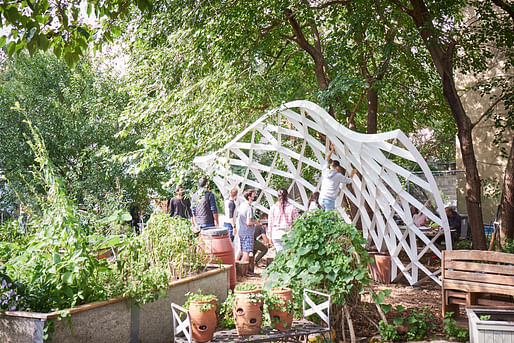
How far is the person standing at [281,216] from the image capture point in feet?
25.6

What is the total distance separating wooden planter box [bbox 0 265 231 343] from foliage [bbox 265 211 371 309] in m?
1.06

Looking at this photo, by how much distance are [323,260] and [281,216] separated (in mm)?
2773

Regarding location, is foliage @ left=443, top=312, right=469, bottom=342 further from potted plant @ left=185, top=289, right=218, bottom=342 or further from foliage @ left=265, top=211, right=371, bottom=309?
potted plant @ left=185, top=289, right=218, bottom=342

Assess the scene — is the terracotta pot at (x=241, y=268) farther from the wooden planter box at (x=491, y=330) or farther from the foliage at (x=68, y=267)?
the wooden planter box at (x=491, y=330)

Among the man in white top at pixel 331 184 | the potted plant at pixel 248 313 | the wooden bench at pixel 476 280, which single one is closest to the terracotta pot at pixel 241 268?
the man in white top at pixel 331 184

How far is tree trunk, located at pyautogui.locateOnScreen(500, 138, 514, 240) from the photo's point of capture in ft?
26.9

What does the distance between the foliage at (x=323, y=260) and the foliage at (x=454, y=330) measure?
3.54ft

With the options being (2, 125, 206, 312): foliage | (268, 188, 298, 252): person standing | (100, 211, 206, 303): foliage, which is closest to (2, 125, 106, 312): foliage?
(2, 125, 206, 312): foliage

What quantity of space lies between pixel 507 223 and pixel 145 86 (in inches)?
266

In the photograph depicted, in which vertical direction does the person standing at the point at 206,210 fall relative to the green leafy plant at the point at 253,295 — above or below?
above

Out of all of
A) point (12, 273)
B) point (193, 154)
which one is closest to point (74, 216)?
point (12, 273)

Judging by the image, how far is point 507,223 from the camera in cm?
839

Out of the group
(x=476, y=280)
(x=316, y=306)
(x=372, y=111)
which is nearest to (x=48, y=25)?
(x=316, y=306)

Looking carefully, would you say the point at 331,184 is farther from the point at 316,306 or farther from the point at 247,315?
the point at 247,315
